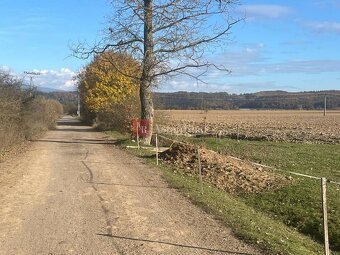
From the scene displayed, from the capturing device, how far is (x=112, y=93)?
1734 inches

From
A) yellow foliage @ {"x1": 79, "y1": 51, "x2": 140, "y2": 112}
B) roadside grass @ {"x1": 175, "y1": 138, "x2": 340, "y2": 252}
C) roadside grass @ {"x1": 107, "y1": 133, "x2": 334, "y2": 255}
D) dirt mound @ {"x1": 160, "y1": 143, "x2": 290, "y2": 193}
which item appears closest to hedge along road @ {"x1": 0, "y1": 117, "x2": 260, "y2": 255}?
roadside grass @ {"x1": 107, "y1": 133, "x2": 334, "y2": 255}

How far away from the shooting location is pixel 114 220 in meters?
8.79

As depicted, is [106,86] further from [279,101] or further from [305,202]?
[279,101]

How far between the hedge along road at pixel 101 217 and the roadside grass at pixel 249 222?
0.29m

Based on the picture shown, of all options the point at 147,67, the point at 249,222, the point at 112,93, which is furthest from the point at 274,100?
the point at 249,222

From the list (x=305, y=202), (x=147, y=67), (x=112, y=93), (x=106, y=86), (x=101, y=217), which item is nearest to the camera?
(x=101, y=217)

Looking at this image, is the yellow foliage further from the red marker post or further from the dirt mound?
the dirt mound

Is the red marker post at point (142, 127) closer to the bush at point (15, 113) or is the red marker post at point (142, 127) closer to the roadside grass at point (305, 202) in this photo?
the bush at point (15, 113)

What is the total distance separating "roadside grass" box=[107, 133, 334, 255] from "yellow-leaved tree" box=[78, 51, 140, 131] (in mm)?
18964

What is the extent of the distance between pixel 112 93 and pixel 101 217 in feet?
Answer: 117

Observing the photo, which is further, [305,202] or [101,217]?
[305,202]

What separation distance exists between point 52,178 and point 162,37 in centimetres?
1273

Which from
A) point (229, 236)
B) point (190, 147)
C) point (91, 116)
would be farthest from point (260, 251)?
point (91, 116)

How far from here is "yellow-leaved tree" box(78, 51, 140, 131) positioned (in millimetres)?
35844
